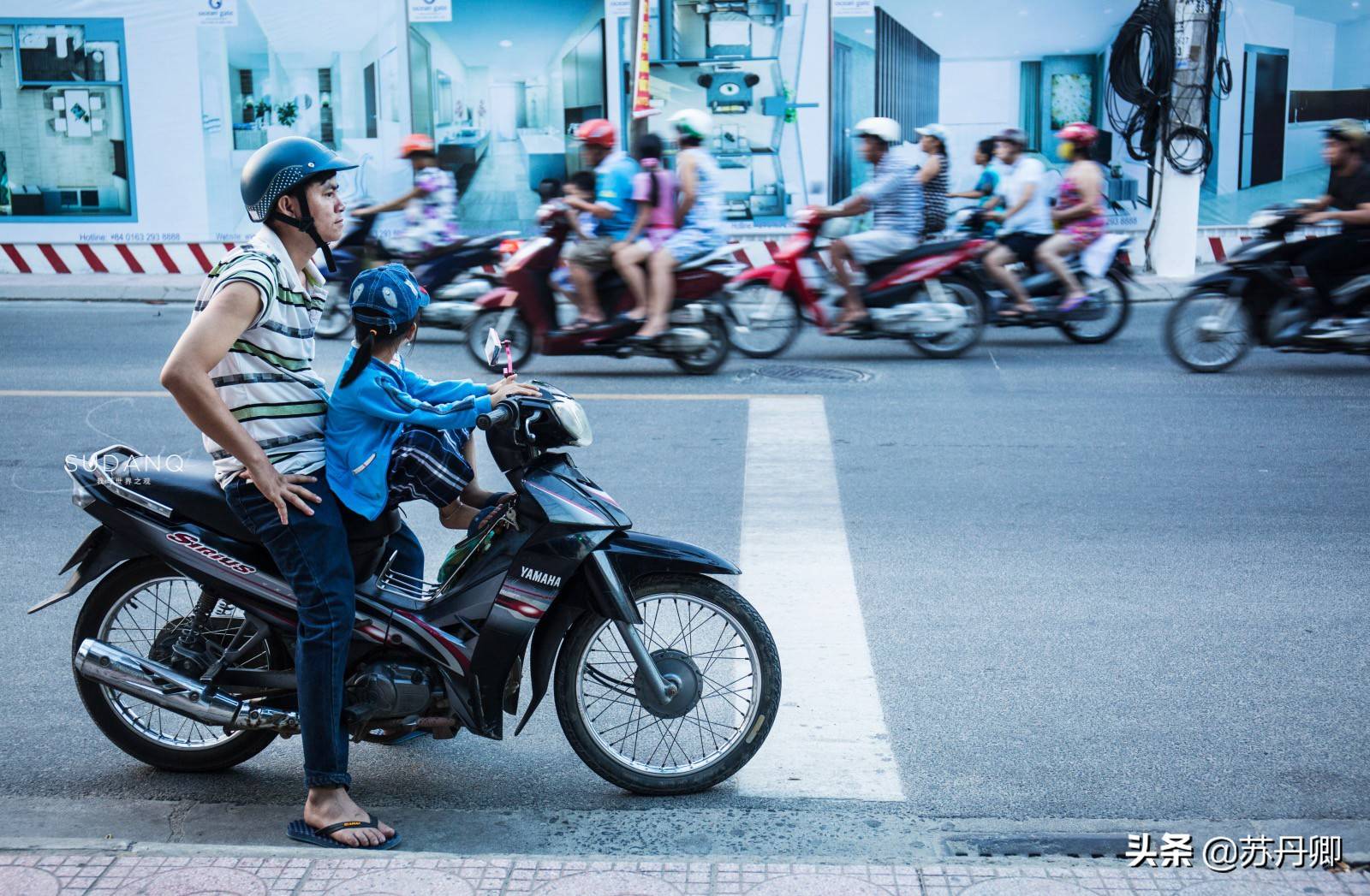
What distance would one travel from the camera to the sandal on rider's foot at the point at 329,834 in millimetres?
3826

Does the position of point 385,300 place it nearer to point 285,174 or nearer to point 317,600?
point 285,174

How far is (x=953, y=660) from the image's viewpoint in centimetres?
532

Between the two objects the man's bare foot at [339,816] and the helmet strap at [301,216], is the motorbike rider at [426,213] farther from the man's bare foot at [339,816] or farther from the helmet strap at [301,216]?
the man's bare foot at [339,816]

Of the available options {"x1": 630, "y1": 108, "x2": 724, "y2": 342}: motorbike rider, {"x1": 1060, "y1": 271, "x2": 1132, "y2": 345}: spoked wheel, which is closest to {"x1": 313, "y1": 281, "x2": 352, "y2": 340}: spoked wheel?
{"x1": 630, "y1": 108, "x2": 724, "y2": 342}: motorbike rider

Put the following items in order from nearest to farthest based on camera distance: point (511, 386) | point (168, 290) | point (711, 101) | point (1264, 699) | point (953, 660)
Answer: point (511, 386) < point (1264, 699) < point (953, 660) < point (168, 290) < point (711, 101)

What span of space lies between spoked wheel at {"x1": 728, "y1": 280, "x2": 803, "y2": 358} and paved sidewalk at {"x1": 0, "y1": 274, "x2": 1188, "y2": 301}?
6.08 meters

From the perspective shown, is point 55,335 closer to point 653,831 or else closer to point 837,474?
point 837,474

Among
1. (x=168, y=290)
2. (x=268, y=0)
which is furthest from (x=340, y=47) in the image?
(x=168, y=290)

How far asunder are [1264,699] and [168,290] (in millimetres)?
16140

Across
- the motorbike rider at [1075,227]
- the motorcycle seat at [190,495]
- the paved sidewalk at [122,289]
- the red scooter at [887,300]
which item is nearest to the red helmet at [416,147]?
the red scooter at [887,300]

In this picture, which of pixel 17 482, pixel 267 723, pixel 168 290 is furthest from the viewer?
pixel 168 290

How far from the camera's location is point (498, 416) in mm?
3836

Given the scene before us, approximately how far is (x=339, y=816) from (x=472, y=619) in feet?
2.10

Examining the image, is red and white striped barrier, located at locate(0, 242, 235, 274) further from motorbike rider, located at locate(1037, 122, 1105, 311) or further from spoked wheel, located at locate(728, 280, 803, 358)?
motorbike rider, located at locate(1037, 122, 1105, 311)
